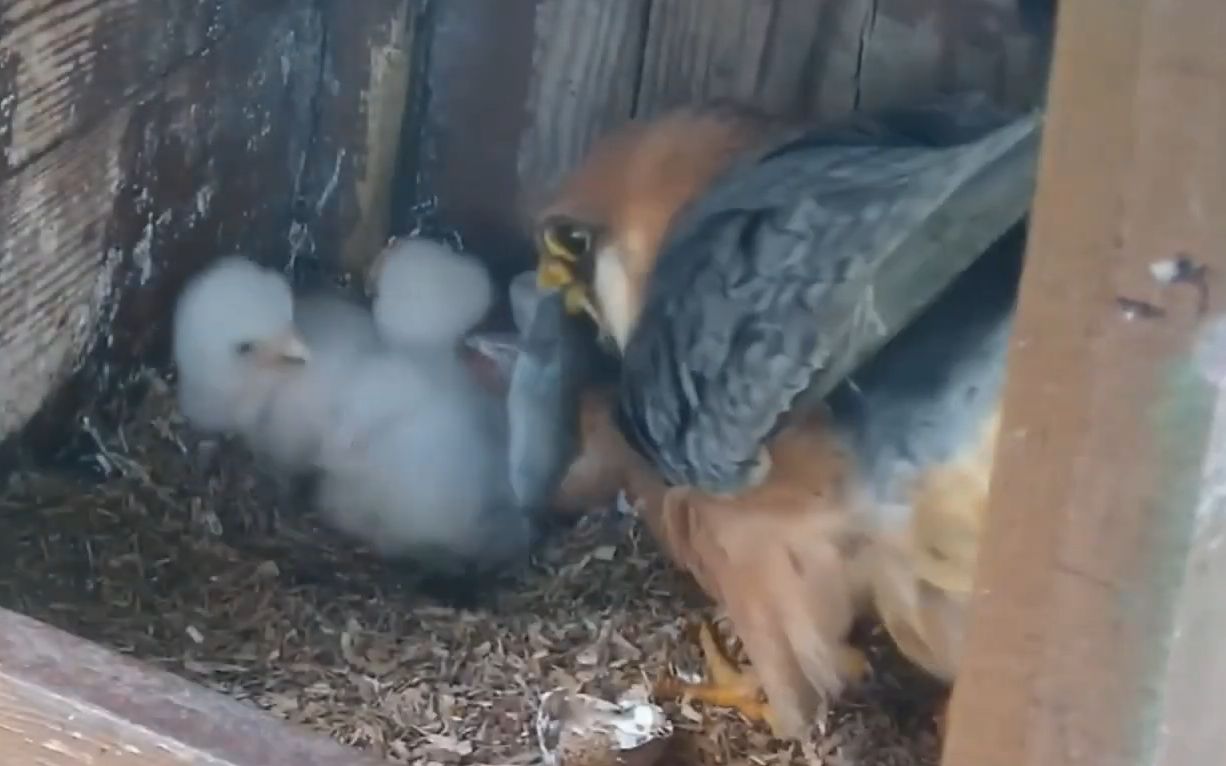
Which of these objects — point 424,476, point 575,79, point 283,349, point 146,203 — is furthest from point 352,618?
point 575,79

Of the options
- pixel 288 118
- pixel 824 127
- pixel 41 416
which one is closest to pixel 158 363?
pixel 41 416

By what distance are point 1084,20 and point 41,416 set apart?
1.09 m

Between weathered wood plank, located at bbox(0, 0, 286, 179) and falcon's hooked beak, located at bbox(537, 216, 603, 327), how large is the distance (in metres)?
0.36

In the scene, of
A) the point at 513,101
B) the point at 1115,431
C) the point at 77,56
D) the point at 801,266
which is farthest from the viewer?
the point at 513,101

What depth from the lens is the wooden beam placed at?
530mm

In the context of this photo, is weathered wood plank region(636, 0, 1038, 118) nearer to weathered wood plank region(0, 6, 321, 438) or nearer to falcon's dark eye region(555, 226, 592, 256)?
falcon's dark eye region(555, 226, 592, 256)

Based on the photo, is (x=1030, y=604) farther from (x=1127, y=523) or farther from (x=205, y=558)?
(x=205, y=558)

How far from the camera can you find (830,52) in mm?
1345

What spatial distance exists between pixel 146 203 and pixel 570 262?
1.30 ft

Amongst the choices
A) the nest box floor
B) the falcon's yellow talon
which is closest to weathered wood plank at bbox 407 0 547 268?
the nest box floor

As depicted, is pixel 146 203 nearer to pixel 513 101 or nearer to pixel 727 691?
pixel 513 101

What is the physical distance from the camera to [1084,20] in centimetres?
54

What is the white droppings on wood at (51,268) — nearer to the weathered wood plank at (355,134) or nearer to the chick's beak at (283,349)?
the chick's beak at (283,349)

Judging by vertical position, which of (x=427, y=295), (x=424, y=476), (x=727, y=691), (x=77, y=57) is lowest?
(x=727, y=691)
